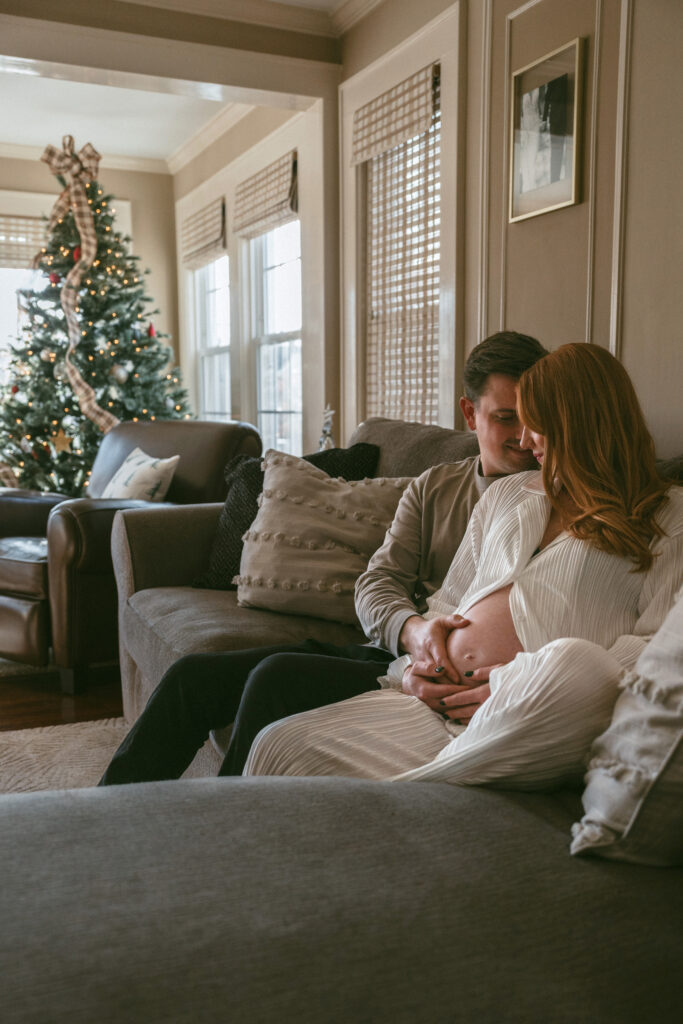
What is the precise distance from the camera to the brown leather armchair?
9.52 ft

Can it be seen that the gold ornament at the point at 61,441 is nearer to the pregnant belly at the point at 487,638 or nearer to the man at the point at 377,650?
the man at the point at 377,650

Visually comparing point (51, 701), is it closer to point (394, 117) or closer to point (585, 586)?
point (585, 586)

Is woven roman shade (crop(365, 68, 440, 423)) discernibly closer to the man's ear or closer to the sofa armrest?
the sofa armrest

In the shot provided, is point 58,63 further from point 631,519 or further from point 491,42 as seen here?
point 631,519

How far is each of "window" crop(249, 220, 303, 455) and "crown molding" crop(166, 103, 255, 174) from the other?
0.79 metres

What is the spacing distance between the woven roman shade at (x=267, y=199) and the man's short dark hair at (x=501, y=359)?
346cm

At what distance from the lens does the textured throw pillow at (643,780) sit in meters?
0.74

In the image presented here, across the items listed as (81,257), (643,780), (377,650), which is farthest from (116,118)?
(643,780)

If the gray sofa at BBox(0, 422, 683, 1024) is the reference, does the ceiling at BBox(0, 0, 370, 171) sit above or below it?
above

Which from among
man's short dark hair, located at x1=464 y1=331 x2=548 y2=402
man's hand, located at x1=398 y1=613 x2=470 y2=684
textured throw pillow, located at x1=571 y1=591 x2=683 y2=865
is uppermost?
man's short dark hair, located at x1=464 y1=331 x2=548 y2=402

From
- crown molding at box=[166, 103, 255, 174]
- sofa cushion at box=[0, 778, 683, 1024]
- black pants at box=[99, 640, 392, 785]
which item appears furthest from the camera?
crown molding at box=[166, 103, 255, 174]

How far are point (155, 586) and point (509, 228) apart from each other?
1822mm

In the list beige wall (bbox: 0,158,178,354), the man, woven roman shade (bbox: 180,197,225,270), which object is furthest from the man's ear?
beige wall (bbox: 0,158,178,354)

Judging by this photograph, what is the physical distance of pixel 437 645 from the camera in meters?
1.38
